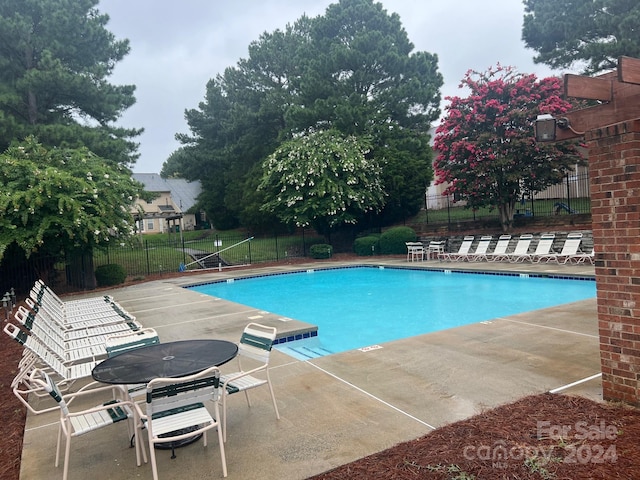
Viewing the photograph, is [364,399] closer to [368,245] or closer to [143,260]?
[368,245]

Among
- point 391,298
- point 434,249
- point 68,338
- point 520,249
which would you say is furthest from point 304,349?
point 434,249

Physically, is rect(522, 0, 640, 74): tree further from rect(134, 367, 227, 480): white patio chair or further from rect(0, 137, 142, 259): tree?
rect(134, 367, 227, 480): white patio chair

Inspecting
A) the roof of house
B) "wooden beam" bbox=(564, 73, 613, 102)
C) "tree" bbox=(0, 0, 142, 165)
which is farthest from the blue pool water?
the roof of house

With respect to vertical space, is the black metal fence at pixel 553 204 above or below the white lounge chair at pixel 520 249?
above

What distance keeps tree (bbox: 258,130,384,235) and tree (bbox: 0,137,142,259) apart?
8.08 metres

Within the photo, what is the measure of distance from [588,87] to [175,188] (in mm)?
50000

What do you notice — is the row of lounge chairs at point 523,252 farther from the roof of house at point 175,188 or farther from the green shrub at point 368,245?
the roof of house at point 175,188

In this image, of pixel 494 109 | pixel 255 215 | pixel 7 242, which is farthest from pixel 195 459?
pixel 255 215

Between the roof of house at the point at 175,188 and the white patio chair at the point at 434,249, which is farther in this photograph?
the roof of house at the point at 175,188

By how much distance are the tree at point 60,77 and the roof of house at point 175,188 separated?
93.2 feet

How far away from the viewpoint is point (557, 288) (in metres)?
11.1

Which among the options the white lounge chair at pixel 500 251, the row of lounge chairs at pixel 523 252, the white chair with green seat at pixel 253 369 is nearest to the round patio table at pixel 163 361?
the white chair with green seat at pixel 253 369

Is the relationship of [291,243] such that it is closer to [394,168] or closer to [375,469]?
[394,168]

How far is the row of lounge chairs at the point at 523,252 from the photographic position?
46.4 feet
